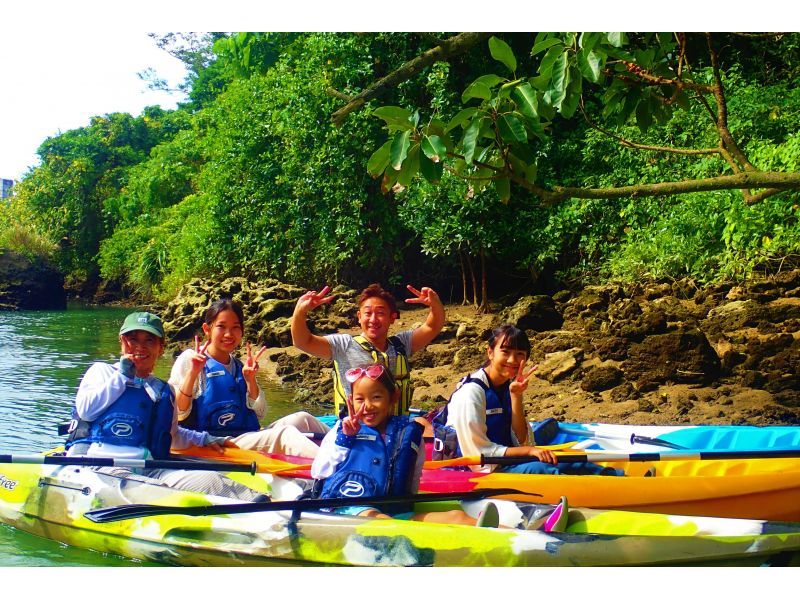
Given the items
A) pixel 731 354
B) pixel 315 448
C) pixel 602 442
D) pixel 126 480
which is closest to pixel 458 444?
pixel 315 448

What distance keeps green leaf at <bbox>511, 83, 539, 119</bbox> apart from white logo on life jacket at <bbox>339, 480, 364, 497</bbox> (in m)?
1.98

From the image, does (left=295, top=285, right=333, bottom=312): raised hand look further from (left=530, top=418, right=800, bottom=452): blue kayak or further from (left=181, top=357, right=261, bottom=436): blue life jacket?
(left=530, top=418, right=800, bottom=452): blue kayak

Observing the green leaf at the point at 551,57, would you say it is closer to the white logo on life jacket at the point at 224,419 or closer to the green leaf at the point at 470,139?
the green leaf at the point at 470,139

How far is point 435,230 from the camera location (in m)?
12.2

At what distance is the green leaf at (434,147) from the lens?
4.36 meters

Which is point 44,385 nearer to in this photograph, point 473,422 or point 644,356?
point 644,356

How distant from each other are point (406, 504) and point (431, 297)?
1.59 metres

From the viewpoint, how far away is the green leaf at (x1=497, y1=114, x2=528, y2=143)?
14.8ft

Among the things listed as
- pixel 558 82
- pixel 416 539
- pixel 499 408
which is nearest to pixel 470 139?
pixel 558 82

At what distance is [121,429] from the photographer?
4.88 metres

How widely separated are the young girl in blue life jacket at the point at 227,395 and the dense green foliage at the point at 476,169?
1.62 m

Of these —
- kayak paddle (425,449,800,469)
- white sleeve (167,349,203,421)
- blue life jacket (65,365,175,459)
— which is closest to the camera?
blue life jacket (65,365,175,459)

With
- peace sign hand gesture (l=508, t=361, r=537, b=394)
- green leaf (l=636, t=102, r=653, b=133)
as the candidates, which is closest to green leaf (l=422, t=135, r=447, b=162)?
peace sign hand gesture (l=508, t=361, r=537, b=394)

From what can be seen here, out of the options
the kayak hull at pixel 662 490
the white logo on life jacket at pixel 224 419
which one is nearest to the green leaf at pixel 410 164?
the kayak hull at pixel 662 490
